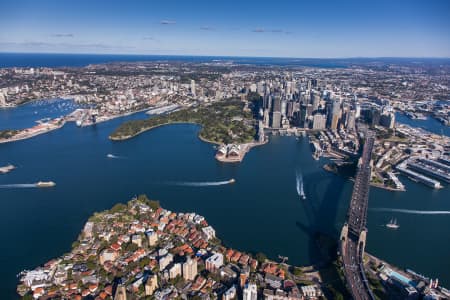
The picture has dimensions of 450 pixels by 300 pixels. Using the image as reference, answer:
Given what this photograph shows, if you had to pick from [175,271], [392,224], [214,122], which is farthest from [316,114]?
[175,271]

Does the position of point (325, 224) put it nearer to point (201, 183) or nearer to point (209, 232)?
point (209, 232)

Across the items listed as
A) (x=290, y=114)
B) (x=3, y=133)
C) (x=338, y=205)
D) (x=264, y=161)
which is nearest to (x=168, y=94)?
(x=290, y=114)

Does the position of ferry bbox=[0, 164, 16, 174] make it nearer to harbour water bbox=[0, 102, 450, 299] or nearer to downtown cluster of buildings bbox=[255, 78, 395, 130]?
harbour water bbox=[0, 102, 450, 299]

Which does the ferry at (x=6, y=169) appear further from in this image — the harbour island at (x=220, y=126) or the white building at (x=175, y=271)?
the white building at (x=175, y=271)

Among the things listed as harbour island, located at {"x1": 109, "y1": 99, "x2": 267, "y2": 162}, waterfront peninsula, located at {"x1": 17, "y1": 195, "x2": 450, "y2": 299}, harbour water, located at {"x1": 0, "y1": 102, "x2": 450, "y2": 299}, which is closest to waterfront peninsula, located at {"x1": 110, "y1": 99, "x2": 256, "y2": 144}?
harbour island, located at {"x1": 109, "y1": 99, "x2": 267, "y2": 162}

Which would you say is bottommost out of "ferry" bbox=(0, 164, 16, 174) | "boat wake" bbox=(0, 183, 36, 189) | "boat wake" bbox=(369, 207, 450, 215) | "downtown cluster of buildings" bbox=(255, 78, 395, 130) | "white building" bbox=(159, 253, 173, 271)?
"boat wake" bbox=(369, 207, 450, 215)

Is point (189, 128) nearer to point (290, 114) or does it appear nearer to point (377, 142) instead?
point (290, 114)

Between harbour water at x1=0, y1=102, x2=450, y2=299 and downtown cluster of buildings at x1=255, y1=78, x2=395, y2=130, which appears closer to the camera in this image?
harbour water at x1=0, y1=102, x2=450, y2=299
